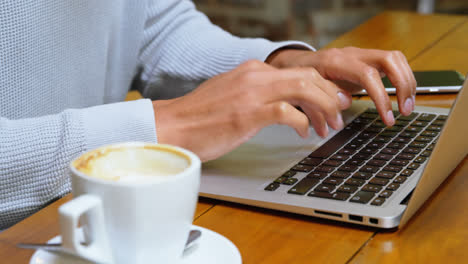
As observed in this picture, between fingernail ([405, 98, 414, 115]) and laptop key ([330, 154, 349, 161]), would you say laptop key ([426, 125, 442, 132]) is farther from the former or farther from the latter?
laptop key ([330, 154, 349, 161])

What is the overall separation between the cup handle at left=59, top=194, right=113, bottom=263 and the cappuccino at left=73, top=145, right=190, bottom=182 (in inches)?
1.3

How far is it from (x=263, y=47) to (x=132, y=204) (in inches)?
25.1

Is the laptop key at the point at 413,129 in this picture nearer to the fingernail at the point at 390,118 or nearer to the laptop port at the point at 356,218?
the fingernail at the point at 390,118

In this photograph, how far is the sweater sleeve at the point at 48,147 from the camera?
24.7 inches

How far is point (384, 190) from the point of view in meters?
0.55

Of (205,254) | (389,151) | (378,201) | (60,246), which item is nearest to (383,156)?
(389,151)

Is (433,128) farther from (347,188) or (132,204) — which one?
(132,204)

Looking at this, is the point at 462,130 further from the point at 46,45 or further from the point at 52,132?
the point at 46,45

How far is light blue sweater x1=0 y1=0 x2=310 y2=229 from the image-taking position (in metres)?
0.63

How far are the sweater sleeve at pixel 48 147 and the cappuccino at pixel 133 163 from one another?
7.6 inches

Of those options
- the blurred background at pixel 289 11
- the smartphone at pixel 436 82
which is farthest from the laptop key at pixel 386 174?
the blurred background at pixel 289 11

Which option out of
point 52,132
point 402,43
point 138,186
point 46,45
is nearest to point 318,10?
point 402,43

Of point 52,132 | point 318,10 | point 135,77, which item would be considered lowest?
point 318,10

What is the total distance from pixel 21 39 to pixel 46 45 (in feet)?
0.17
